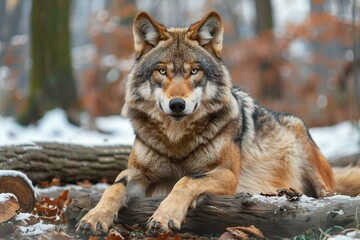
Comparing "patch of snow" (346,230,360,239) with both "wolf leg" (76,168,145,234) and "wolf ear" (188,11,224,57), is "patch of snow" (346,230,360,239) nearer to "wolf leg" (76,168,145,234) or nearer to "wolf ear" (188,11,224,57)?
"wolf leg" (76,168,145,234)

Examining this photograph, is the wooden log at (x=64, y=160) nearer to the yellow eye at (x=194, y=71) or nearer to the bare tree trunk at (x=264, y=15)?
the yellow eye at (x=194, y=71)

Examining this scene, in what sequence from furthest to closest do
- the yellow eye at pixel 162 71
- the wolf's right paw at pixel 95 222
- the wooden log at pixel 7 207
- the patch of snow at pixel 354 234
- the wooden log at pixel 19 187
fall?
the wooden log at pixel 19 187 → the yellow eye at pixel 162 71 → the wooden log at pixel 7 207 → the wolf's right paw at pixel 95 222 → the patch of snow at pixel 354 234

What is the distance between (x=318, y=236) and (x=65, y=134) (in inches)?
227

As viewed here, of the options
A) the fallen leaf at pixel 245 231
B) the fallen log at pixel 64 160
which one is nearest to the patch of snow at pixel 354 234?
the fallen leaf at pixel 245 231

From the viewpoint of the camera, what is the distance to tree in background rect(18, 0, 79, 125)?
31.2ft

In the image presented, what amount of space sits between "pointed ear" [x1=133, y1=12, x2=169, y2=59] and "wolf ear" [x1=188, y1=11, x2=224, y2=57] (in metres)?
0.28

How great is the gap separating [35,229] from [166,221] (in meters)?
1.37

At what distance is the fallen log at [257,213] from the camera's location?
3.86 meters

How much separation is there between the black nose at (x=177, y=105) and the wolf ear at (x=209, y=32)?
3.03 feet

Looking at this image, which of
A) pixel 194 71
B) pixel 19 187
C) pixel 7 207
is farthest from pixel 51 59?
pixel 7 207

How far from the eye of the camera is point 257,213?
4.09 m

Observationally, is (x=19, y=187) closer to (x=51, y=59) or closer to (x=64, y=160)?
(x=64, y=160)

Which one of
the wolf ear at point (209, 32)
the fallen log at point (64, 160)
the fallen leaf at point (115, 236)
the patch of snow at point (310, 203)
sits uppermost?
the wolf ear at point (209, 32)

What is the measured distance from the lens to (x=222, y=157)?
488 centimetres
